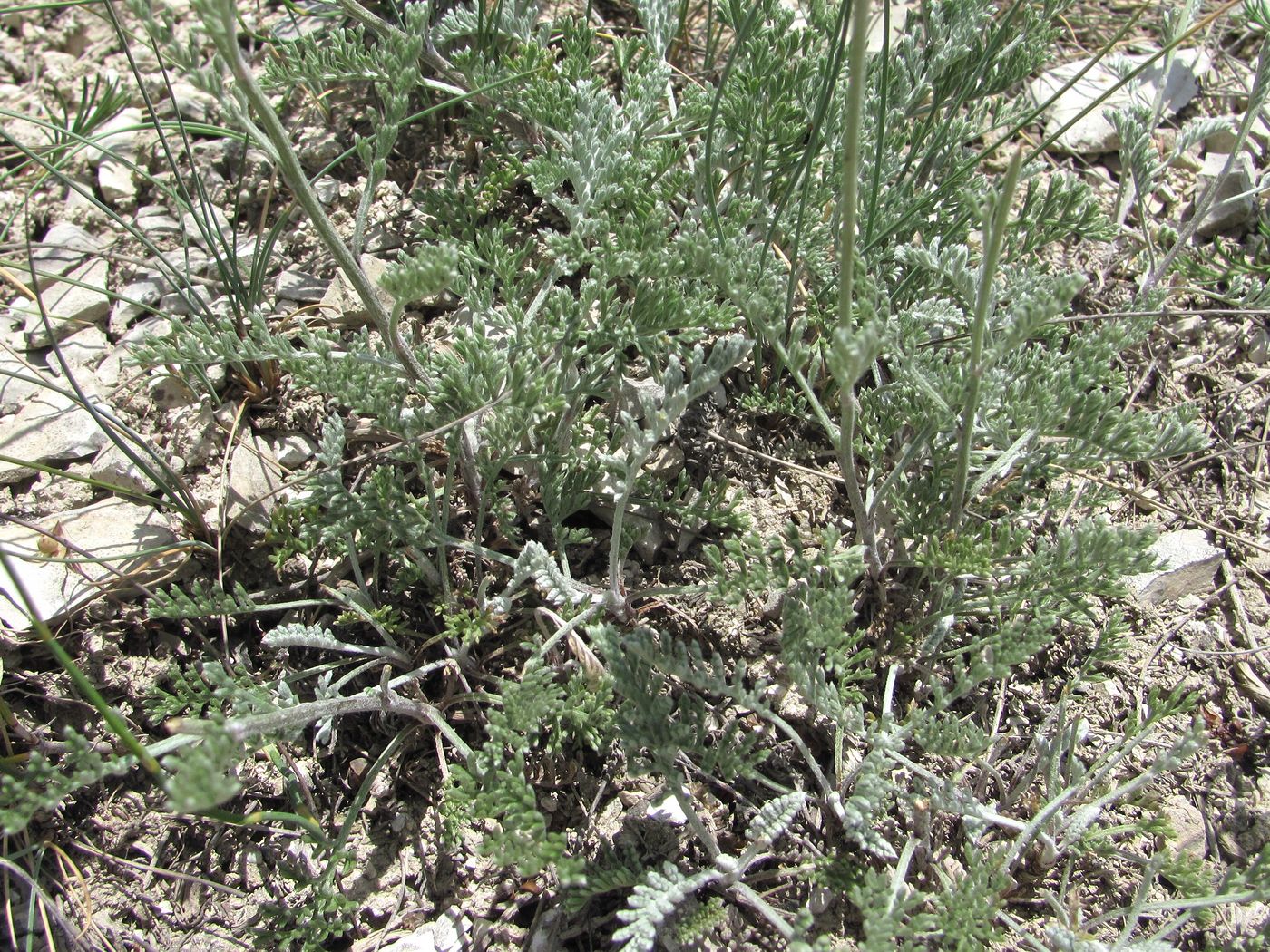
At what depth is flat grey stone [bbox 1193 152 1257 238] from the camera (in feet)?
10.6

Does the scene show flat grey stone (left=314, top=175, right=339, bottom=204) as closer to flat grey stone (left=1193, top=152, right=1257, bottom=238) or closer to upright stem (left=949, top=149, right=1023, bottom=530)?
upright stem (left=949, top=149, right=1023, bottom=530)

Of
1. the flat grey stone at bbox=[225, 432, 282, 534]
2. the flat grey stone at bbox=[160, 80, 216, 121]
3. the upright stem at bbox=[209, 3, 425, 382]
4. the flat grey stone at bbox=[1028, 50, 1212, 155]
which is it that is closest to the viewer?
the upright stem at bbox=[209, 3, 425, 382]

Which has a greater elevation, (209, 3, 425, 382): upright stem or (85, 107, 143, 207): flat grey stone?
(85, 107, 143, 207): flat grey stone

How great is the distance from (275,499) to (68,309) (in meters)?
1.06

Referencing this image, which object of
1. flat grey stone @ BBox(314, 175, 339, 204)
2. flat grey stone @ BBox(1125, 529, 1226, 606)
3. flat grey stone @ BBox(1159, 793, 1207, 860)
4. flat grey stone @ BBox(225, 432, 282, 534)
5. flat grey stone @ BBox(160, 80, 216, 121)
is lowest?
flat grey stone @ BBox(1159, 793, 1207, 860)

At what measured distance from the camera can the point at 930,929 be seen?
6.79 ft

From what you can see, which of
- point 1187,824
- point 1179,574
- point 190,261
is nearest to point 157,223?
point 190,261

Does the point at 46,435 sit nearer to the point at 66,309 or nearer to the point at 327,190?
the point at 66,309

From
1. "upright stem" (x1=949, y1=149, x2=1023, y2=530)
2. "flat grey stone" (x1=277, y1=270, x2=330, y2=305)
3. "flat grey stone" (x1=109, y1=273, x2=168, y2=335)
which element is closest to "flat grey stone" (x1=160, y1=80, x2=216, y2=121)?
"flat grey stone" (x1=109, y1=273, x2=168, y2=335)

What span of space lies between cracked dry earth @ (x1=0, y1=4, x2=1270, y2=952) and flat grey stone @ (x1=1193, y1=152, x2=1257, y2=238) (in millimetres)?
11

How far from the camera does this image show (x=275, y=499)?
266 centimetres

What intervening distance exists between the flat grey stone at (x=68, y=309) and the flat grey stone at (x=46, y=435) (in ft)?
0.91

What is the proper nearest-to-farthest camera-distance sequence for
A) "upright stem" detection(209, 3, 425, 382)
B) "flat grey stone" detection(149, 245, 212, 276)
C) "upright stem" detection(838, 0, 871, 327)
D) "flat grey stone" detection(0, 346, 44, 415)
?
"upright stem" detection(838, 0, 871, 327) → "upright stem" detection(209, 3, 425, 382) → "flat grey stone" detection(0, 346, 44, 415) → "flat grey stone" detection(149, 245, 212, 276)

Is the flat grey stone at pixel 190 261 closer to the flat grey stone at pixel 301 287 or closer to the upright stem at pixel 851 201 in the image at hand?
the flat grey stone at pixel 301 287
